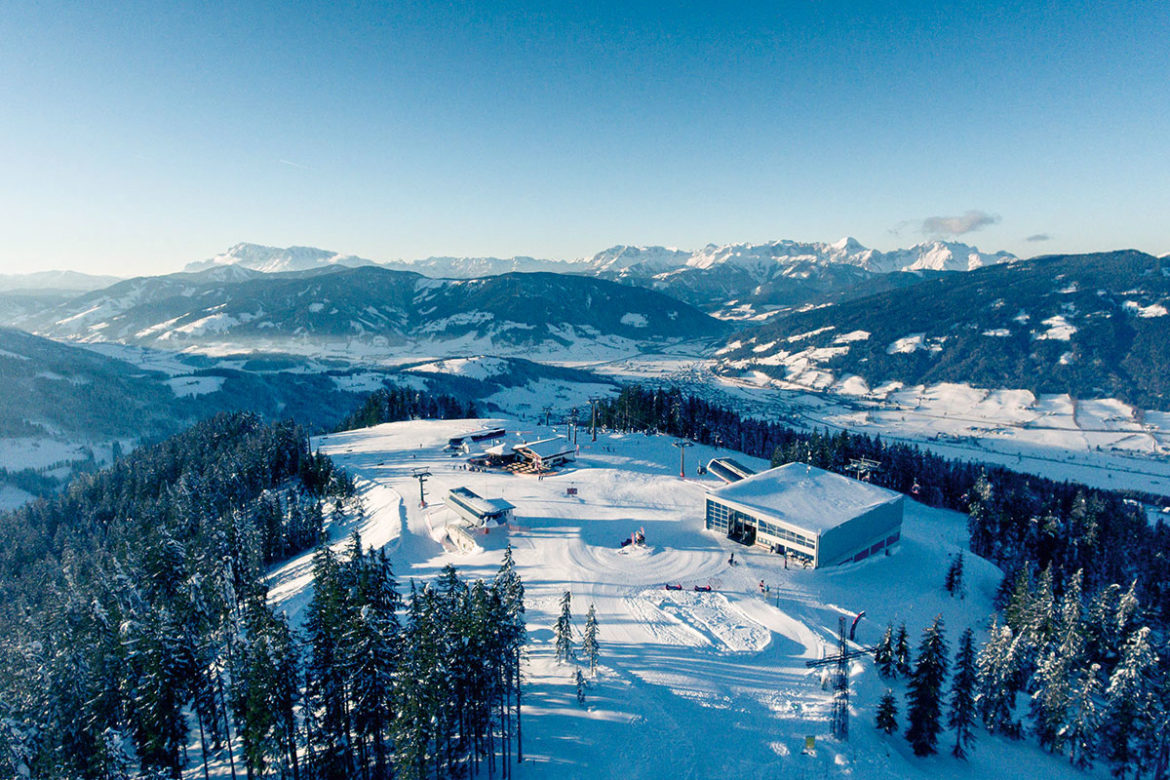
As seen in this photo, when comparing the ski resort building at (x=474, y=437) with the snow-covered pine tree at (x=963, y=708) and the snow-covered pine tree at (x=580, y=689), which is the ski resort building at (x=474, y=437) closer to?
the snow-covered pine tree at (x=580, y=689)

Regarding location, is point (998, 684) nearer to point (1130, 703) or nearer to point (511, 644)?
point (1130, 703)

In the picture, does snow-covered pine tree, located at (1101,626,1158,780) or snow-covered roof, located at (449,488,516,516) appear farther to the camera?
snow-covered roof, located at (449,488,516,516)

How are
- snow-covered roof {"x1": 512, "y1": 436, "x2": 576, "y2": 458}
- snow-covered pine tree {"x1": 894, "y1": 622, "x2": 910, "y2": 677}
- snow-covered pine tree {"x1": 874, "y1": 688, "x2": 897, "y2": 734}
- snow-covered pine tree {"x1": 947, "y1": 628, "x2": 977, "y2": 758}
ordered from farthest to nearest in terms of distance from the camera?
1. snow-covered roof {"x1": 512, "y1": 436, "x2": 576, "y2": 458}
2. snow-covered pine tree {"x1": 894, "y1": 622, "x2": 910, "y2": 677}
3. snow-covered pine tree {"x1": 947, "y1": 628, "x2": 977, "y2": 758}
4. snow-covered pine tree {"x1": 874, "y1": 688, "x2": 897, "y2": 734}

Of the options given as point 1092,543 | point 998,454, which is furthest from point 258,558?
point 998,454

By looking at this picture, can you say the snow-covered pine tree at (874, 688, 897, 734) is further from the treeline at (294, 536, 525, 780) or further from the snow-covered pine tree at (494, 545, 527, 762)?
the treeline at (294, 536, 525, 780)

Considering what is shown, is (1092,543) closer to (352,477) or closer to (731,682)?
(731,682)

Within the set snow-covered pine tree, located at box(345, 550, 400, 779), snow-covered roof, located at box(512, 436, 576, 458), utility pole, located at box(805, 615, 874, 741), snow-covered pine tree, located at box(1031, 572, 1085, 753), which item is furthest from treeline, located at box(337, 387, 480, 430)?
snow-covered pine tree, located at box(1031, 572, 1085, 753)

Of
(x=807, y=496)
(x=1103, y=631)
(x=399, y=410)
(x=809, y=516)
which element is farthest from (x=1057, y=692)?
(x=399, y=410)
